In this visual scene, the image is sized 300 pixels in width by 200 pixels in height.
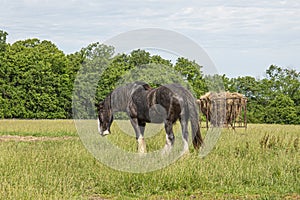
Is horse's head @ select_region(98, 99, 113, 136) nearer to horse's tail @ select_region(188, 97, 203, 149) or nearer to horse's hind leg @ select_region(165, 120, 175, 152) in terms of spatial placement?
horse's hind leg @ select_region(165, 120, 175, 152)

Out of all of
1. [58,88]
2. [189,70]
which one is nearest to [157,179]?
[189,70]

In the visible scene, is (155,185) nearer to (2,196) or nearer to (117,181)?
(117,181)

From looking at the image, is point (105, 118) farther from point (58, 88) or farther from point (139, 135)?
point (58, 88)

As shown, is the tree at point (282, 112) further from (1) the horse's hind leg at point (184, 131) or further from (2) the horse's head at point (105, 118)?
(1) the horse's hind leg at point (184, 131)

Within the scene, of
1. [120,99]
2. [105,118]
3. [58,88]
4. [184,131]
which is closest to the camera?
[184,131]

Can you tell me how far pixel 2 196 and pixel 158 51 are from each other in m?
5.11

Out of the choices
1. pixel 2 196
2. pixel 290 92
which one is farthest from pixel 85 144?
pixel 290 92

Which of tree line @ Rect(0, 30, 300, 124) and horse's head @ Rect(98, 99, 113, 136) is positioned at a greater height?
tree line @ Rect(0, 30, 300, 124)

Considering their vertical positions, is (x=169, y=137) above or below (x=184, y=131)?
below

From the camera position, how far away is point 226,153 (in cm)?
1052

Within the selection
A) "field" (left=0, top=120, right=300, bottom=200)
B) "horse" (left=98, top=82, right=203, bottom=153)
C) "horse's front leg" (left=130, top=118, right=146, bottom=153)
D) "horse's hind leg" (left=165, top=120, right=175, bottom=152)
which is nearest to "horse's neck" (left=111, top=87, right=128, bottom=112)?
"horse" (left=98, top=82, right=203, bottom=153)

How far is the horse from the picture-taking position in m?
10.6

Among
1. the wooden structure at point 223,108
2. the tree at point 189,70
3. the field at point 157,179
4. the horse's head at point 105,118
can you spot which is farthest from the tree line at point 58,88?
the field at point 157,179

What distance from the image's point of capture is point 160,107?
10.9 m
